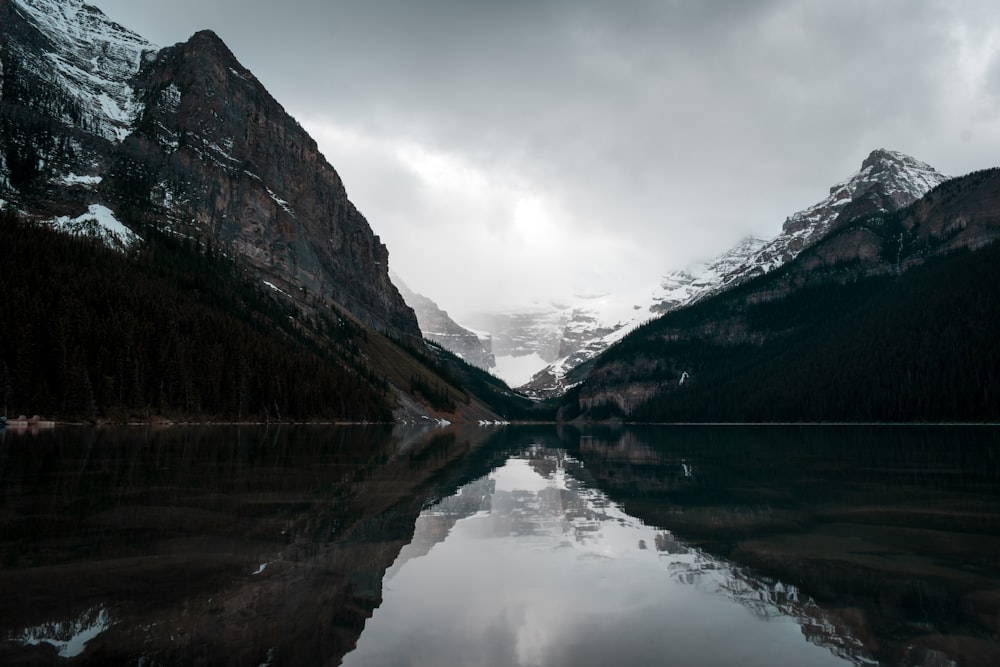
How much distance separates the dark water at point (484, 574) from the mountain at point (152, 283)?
58.1 meters

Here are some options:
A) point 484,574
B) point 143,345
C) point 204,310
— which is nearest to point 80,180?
point 204,310

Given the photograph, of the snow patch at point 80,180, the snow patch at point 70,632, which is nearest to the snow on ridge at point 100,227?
the snow patch at point 80,180

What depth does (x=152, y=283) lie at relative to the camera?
342 ft

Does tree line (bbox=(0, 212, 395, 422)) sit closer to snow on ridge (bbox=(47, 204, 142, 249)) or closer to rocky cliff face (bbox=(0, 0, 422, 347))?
snow on ridge (bbox=(47, 204, 142, 249))

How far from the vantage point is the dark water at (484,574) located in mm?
8328

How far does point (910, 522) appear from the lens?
701 inches

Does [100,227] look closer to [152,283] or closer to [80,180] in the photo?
[80,180]

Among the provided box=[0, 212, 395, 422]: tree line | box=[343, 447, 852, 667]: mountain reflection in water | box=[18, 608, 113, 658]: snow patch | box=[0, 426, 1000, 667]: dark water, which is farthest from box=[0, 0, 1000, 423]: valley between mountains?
box=[18, 608, 113, 658]: snow patch

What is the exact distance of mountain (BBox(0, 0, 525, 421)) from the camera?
7469 centimetres

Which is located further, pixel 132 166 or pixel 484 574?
pixel 132 166

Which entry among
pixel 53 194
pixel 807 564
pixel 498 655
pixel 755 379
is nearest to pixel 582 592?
pixel 498 655

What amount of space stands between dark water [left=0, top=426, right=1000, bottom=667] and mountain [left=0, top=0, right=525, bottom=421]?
58.1 metres

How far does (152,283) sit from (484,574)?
10898 centimetres

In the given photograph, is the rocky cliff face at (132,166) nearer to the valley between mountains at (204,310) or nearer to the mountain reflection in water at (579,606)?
the valley between mountains at (204,310)
